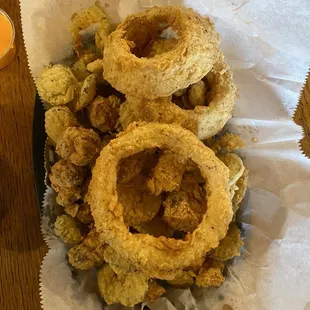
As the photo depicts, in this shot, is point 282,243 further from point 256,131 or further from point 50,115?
point 50,115

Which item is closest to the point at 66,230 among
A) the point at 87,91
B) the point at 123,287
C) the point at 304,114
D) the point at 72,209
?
the point at 72,209

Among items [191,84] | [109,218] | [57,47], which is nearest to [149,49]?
[191,84]

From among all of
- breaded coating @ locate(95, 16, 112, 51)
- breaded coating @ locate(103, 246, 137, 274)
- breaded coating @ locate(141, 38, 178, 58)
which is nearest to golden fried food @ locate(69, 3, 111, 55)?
breaded coating @ locate(95, 16, 112, 51)

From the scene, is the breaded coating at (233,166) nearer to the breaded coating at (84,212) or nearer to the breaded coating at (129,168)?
the breaded coating at (129,168)

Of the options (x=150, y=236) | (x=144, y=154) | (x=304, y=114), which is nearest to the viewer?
(x=150, y=236)

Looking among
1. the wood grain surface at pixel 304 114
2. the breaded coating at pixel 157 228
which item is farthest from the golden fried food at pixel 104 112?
the wood grain surface at pixel 304 114

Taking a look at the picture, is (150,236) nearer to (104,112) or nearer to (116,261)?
(116,261)

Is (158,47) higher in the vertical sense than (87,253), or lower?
higher

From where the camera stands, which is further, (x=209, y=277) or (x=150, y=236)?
(x=209, y=277)
